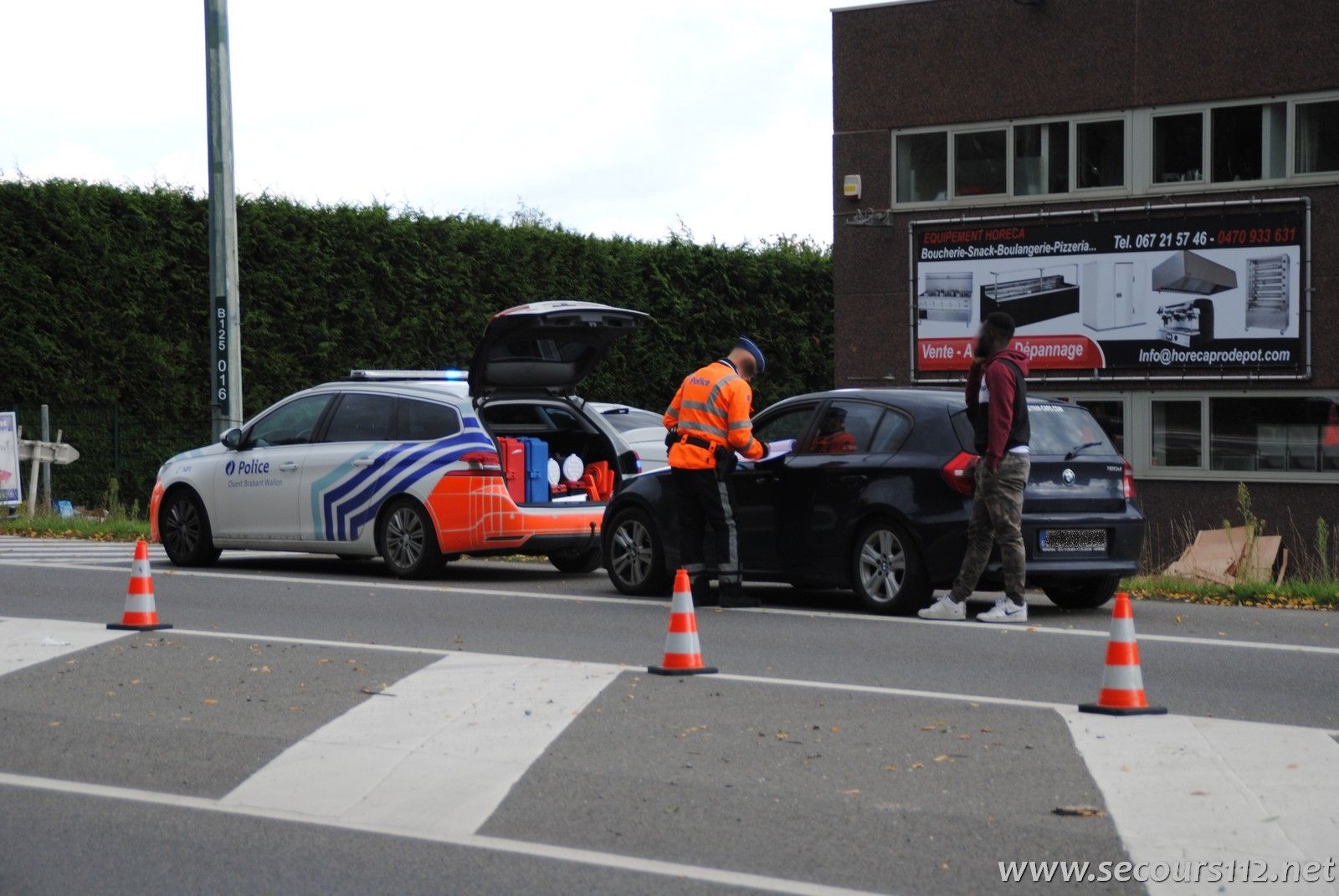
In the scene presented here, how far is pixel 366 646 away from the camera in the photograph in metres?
9.80

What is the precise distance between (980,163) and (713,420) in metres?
8.93

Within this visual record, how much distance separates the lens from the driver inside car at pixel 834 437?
11.9m

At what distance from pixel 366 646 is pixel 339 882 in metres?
4.64

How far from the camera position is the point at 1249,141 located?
1825 cm

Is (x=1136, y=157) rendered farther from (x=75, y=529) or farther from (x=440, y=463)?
(x=75, y=529)

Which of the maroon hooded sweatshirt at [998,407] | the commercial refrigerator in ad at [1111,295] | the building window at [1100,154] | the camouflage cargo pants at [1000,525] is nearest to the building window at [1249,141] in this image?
the building window at [1100,154]

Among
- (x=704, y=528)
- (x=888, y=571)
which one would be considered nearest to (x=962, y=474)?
(x=888, y=571)

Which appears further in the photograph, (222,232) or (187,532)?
(222,232)

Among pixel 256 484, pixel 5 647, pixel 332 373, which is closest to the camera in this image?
pixel 5 647

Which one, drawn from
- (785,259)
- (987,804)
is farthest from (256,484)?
(785,259)

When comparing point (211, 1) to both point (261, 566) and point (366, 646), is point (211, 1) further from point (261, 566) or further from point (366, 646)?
point (366, 646)

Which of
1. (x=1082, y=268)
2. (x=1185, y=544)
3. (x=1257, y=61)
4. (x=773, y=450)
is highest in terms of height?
(x=1257, y=61)

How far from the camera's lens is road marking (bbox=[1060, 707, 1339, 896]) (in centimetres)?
551

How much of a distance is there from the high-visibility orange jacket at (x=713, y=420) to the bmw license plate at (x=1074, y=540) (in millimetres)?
2010
